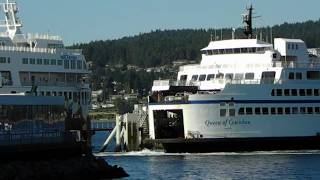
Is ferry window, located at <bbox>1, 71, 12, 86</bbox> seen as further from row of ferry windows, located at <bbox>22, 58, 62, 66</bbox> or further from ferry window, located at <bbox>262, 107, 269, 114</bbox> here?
ferry window, located at <bbox>262, 107, 269, 114</bbox>

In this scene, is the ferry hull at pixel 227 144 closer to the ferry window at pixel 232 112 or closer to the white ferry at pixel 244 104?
the white ferry at pixel 244 104

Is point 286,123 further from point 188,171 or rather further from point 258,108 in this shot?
point 188,171

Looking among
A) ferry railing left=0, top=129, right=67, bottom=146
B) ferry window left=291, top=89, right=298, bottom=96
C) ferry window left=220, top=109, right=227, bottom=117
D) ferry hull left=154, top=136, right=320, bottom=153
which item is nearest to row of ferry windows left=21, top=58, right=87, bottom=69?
ferry hull left=154, top=136, right=320, bottom=153

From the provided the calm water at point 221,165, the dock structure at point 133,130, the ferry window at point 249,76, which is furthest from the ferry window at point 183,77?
the calm water at point 221,165

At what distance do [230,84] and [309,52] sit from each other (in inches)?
426

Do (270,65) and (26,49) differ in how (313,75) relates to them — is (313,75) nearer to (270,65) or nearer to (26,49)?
(270,65)

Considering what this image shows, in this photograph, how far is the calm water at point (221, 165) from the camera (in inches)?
2089

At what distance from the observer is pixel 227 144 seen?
215 ft

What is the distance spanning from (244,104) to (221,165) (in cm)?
794

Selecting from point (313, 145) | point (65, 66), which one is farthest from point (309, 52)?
point (65, 66)

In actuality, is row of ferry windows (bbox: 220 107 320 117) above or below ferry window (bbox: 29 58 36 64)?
below

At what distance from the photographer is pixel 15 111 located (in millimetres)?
48781

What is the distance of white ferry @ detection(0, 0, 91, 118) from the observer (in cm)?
7731

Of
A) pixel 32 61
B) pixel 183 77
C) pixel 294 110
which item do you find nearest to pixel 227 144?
pixel 294 110
